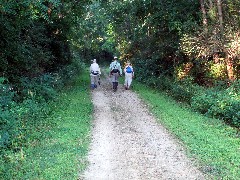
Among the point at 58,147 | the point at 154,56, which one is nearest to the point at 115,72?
the point at 154,56

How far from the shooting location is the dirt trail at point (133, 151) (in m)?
7.59

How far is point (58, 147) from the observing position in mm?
9102

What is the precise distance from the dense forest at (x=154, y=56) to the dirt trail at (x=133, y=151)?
219 centimetres

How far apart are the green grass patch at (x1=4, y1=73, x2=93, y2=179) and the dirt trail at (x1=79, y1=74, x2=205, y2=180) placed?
0.32m

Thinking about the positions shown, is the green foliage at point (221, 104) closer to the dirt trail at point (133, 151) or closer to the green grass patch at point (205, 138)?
the green grass patch at point (205, 138)

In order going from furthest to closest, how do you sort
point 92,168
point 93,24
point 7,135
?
point 93,24, point 7,135, point 92,168

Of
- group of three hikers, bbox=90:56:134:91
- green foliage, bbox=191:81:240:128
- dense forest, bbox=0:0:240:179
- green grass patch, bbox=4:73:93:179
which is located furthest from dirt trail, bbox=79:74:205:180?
group of three hikers, bbox=90:56:134:91

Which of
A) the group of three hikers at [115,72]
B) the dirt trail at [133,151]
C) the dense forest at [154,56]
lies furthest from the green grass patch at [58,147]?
the group of three hikers at [115,72]

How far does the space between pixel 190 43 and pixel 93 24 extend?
105 feet

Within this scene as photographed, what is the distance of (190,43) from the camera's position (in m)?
17.8

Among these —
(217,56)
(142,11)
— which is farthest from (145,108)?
(142,11)

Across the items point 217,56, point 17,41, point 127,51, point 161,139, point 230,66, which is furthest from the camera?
point 127,51

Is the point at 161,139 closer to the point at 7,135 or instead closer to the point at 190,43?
the point at 7,135

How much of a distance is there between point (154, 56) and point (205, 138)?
1469 centimetres
